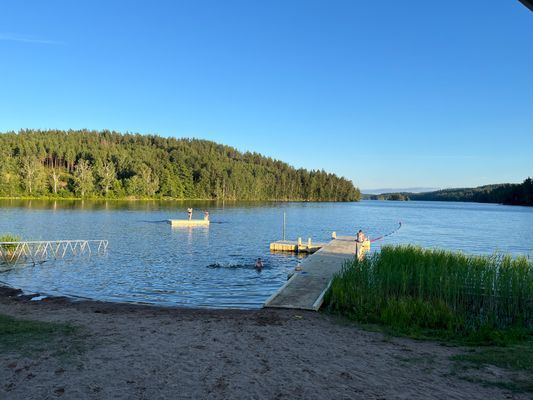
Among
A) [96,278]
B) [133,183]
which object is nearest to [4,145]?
[133,183]

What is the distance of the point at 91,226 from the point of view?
45.7 metres

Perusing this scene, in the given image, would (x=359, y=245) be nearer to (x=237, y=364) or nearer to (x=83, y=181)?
(x=237, y=364)

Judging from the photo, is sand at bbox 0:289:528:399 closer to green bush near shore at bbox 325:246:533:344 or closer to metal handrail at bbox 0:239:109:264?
green bush near shore at bbox 325:246:533:344

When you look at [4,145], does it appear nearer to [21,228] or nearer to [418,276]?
[21,228]

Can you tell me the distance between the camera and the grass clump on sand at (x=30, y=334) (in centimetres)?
893

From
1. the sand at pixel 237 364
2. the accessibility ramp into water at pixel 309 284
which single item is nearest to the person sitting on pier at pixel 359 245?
the accessibility ramp into water at pixel 309 284

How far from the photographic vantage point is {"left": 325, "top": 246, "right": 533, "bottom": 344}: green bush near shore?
11.5 meters

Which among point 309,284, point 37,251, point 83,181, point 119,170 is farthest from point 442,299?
point 119,170

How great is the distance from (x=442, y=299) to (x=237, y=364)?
792cm

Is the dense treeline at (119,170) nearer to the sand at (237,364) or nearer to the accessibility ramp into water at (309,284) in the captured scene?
the accessibility ramp into water at (309,284)

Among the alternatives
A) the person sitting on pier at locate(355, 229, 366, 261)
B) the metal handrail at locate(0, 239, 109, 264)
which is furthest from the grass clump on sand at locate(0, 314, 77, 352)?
the metal handrail at locate(0, 239, 109, 264)

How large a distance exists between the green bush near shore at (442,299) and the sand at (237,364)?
4.50 ft

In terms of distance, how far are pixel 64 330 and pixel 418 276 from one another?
10.8 meters

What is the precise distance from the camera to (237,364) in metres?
8.12
